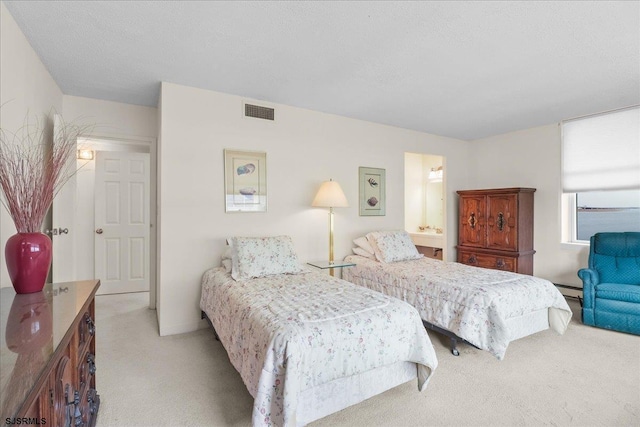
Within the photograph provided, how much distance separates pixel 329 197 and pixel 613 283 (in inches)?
124

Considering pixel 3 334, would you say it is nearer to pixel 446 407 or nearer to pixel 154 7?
pixel 154 7

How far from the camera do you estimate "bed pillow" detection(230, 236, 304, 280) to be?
9.30 ft

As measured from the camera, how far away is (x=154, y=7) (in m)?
1.89

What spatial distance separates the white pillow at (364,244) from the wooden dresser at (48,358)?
2.90 m

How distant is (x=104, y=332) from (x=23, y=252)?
1.95 m

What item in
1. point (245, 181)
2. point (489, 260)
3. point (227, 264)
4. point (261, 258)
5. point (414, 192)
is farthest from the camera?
point (414, 192)

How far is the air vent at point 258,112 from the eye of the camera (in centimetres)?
342

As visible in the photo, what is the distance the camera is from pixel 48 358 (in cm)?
90

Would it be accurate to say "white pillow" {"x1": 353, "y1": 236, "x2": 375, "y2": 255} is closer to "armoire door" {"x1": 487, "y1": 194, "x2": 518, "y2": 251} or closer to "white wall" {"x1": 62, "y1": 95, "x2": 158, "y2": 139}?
"armoire door" {"x1": 487, "y1": 194, "x2": 518, "y2": 251}

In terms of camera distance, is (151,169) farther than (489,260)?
No

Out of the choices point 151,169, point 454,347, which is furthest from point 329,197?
point 151,169

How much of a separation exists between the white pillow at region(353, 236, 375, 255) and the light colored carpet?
4.47 ft

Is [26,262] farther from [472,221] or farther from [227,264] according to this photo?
[472,221]

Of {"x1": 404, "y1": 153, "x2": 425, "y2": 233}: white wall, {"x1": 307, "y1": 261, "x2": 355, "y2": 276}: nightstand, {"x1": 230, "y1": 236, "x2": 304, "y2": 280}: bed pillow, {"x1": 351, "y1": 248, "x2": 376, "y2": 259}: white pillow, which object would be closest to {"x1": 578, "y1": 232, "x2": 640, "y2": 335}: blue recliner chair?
{"x1": 351, "y1": 248, "x2": 376, "y2": 259}: white pillow
